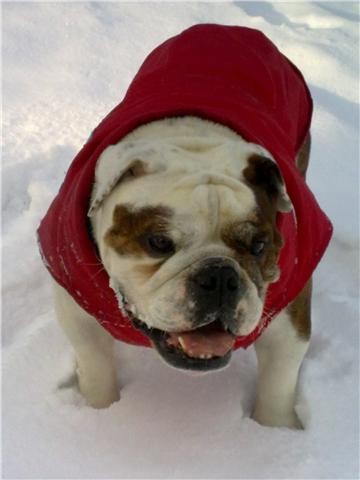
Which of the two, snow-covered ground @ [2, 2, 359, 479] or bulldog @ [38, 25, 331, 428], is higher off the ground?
bulldog @ [38, 25, 331, 428]

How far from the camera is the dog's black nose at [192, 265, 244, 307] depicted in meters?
2.12

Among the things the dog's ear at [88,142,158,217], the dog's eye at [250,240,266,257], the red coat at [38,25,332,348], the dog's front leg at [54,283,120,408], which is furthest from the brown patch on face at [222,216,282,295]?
the dog's front leg at [54,283,120,408]

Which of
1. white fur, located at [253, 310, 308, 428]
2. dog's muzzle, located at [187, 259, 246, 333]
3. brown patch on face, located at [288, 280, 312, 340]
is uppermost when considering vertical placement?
dog's muzzle, located at [187, 259, 246, 333]

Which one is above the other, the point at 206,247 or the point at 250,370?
the point at 206,247

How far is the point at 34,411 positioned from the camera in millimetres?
2957

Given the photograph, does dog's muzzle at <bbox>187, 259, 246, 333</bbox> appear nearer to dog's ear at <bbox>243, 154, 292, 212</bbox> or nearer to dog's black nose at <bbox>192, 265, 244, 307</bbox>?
dog's black nose at <bbox>192, 265, 244, 307</bbox>

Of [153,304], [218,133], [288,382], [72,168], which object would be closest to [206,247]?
[153,304]

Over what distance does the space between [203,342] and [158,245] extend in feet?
1.05

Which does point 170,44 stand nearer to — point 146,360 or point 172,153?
point 172,153

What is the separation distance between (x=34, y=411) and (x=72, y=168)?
3.20 feet

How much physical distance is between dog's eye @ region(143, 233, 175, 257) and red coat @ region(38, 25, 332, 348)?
12.0 inches

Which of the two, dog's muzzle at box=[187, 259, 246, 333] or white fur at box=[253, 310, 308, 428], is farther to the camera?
white fur at box=[253, 310, 308, 428]

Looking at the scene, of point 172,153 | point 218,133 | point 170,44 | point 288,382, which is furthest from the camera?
point 170,44

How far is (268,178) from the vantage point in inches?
93.4
